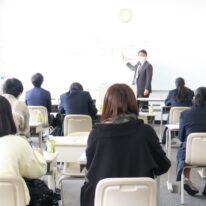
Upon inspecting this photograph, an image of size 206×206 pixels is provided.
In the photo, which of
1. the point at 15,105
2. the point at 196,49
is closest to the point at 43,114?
the point at 15,105

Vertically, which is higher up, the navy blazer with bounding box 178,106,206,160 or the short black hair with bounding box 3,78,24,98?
the short black hair with bounding box 3,78,24,98

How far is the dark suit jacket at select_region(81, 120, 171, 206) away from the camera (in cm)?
225

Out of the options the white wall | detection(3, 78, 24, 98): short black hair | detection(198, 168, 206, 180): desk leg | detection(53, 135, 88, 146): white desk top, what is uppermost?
the white wall

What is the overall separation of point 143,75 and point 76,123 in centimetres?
377

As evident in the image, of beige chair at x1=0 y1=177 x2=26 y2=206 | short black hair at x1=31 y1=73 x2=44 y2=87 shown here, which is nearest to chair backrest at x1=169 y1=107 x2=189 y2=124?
short black hair at x1=31 y1=73 x2=44 y2=87

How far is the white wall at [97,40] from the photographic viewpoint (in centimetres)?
843

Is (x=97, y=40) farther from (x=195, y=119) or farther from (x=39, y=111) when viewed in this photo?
(x=195, y=119)

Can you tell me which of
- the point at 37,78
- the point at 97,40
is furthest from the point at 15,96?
the point at 97,40

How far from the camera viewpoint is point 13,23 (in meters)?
8.74

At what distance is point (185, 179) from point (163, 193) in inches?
11.7

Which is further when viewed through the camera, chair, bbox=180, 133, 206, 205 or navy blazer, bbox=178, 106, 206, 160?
navy blazer, bbox=178, 106, 206, 160

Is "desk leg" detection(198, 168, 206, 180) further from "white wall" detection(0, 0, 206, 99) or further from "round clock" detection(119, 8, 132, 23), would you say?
"round clock" detection(119, 8, 132, 23)

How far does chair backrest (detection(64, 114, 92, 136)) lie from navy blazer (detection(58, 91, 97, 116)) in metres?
0.67

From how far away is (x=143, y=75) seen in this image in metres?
8.20
